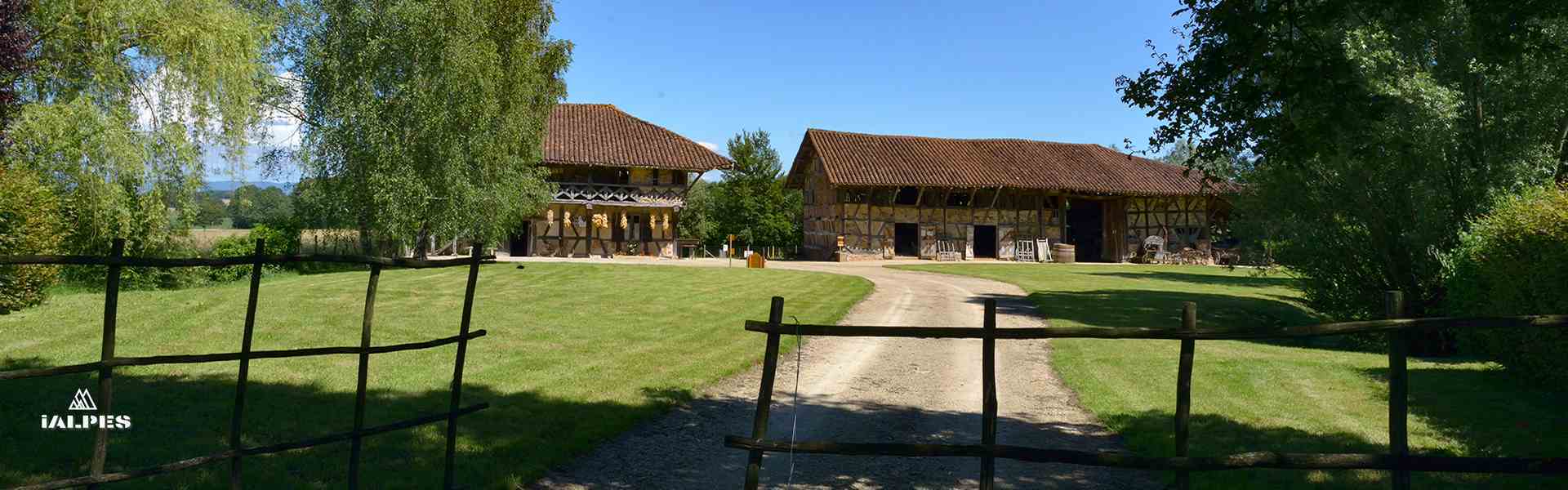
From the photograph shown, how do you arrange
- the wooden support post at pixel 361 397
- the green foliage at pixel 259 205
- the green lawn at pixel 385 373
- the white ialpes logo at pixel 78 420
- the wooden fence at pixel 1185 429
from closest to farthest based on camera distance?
the wooden fence at pixel 1185 429 → the wooden support post at pixel 361 397 → the green lawn at pixel 385 373 → the white ialpes logo at pixel 78 420 → the green foliage at pixel 259 205

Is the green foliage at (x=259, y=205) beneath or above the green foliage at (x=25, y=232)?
above

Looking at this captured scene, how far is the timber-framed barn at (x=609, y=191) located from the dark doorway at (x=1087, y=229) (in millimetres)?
19887

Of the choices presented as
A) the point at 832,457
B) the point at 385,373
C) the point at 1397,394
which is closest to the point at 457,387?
the point at 832,457

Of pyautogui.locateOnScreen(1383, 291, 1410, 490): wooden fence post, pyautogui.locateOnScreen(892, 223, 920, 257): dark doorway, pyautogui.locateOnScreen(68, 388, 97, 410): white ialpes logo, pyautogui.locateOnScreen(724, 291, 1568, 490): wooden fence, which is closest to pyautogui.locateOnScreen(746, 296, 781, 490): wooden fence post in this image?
pyautogui.locateOnScreen(724, 291, 1568, 490): wooden fence

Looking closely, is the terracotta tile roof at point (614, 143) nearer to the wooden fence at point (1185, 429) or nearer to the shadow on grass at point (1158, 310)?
the shadow on grass at point (1158, 310)

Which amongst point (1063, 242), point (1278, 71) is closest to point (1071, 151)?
point (1063, 242)

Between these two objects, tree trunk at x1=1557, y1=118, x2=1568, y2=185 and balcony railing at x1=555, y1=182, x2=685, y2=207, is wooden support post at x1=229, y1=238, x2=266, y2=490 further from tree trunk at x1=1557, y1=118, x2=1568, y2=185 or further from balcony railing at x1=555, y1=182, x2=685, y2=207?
balcony railing at x1=555, y1=182, x2=685, y2=207

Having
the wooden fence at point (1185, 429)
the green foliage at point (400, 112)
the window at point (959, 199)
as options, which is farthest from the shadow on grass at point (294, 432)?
the window at point (959, 199)

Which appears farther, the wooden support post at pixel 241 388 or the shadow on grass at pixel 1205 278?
the shadow on grass at pixel 1205 278

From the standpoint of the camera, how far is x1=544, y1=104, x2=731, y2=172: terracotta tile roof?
118 ft

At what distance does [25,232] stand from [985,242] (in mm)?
36597

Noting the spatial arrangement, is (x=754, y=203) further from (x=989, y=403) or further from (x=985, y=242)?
(x=989, y=403)

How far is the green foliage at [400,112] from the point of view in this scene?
891 inches

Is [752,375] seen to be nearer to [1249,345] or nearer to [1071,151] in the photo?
[1249,345]
